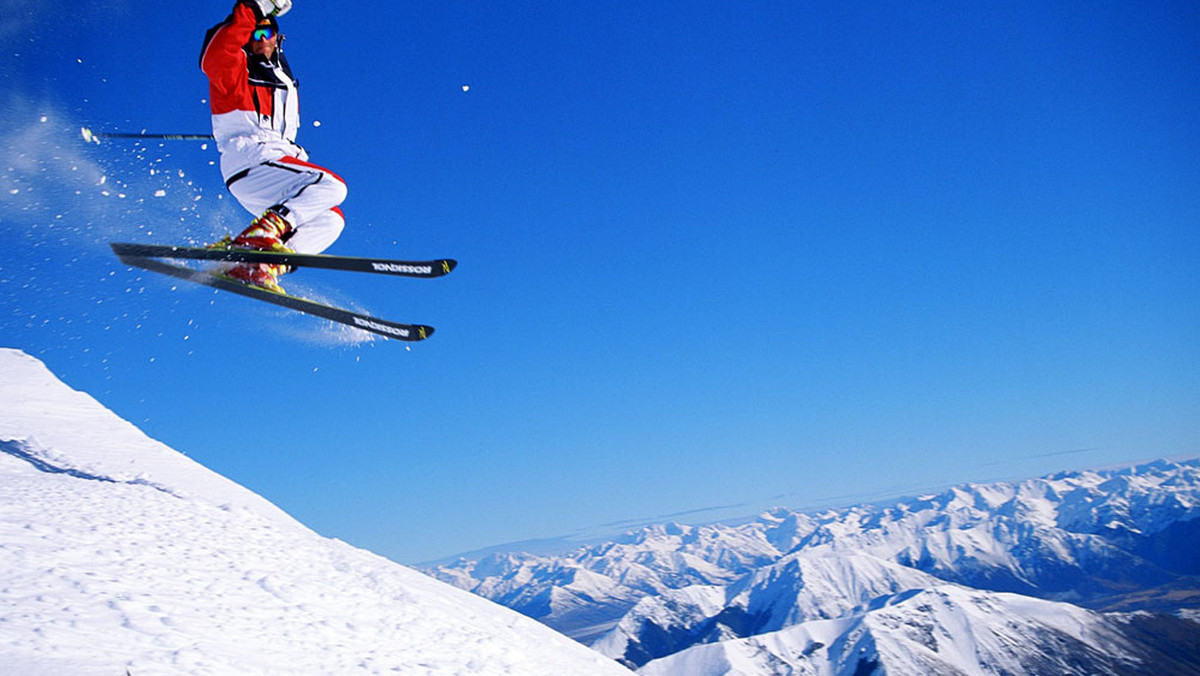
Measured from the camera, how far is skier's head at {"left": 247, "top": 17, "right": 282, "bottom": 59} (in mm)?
6689

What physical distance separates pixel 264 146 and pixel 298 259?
134 centimetres

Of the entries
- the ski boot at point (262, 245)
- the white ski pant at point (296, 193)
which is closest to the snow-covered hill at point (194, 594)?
the ski boot at point (262, 245)

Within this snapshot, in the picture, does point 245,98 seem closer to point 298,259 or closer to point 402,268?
point 298,259

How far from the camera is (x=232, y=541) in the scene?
6379 mm

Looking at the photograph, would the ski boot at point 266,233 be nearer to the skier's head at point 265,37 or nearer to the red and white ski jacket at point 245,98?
the red and white ski jacket at point 245,98

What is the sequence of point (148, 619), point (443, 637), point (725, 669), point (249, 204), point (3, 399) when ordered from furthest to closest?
point (725, 669) → point (3, 399) → point (249, 204) → point (443, 637) → point (148, 619)

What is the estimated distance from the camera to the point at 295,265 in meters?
7.90

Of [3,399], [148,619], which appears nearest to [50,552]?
[148,619]

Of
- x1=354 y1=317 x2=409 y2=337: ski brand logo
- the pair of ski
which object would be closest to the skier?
the pair of ski

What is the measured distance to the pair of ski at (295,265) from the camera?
761cm

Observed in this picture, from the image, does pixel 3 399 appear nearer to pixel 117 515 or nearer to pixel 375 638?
pixel 117 515

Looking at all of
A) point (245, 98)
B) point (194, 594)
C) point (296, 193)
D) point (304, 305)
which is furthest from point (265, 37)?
point (194, 594)

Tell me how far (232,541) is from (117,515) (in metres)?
1.08

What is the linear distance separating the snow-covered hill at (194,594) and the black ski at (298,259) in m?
2.77
